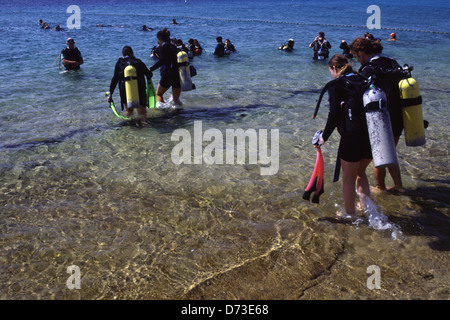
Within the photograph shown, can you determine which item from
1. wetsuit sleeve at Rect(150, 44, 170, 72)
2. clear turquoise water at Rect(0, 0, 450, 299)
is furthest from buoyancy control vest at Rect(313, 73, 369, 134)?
wetsuit sleeve at Rect(150, 44, 170, 72)

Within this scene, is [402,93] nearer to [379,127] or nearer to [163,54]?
[379,127]

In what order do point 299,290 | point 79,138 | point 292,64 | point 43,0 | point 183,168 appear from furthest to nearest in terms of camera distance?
1. point 43,0
2. point 292,64
3. point 79,138
4. point 183,168
5. point 299,290

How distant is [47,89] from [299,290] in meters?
→ 10.5

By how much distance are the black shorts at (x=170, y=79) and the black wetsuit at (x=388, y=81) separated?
522 centimetres

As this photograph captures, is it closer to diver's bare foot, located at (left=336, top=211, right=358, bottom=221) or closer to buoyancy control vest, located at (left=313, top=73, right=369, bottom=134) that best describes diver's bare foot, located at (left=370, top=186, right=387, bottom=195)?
diver's bare foot, located at (left=336, top=211, right=358, bottom=221)

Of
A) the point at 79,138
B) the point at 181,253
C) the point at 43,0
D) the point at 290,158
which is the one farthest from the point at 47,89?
the point at 43,0

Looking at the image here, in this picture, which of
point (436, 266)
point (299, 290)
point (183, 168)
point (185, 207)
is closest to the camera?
point (299, 290)

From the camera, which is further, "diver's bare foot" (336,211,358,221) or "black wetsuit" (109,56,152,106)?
"black wetsuit" (109,56,152,106)

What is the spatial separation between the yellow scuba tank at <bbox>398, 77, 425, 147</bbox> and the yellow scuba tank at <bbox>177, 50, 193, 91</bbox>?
5269 mm

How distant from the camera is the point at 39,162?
659cm

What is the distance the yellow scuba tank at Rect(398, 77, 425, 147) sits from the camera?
4.42 meters

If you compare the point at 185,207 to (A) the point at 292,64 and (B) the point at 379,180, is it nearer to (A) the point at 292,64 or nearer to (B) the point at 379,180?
(B) the point at 379,180

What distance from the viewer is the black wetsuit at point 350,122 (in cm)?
418

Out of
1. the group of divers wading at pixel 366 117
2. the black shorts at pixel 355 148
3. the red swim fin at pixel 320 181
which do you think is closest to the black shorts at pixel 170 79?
the group of divers wading at pixel 366 117
